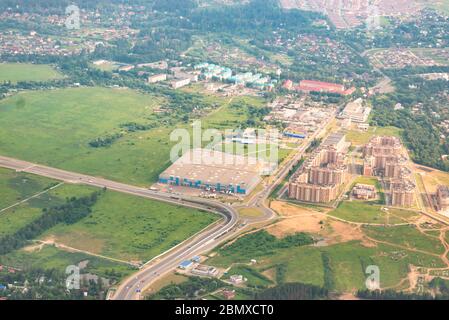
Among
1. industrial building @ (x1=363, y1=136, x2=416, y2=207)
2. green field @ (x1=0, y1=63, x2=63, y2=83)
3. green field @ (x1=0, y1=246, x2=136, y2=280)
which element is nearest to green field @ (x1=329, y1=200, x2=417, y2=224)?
industrial building @ (x1=363, y1=136, x2=416, y2=207)

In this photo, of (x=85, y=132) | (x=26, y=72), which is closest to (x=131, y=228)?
(x=85, y=132)

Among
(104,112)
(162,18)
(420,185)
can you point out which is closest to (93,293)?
(420,185)

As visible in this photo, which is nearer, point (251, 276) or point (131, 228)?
point (251, 276)

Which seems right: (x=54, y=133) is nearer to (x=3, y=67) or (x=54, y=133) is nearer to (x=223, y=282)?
(x=3, y=67)

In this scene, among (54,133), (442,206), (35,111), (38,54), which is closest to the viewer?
(442,206)

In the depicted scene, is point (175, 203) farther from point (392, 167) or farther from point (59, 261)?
point (392, 167)

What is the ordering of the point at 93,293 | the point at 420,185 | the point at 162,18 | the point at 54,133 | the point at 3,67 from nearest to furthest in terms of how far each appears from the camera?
the point at 93,293, the point at 420,185, the point at 54,133, the point at 3,67, the point at 162,18

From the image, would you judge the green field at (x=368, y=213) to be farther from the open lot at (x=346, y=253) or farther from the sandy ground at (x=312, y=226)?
the sandy ground at (x=312, y=226)
